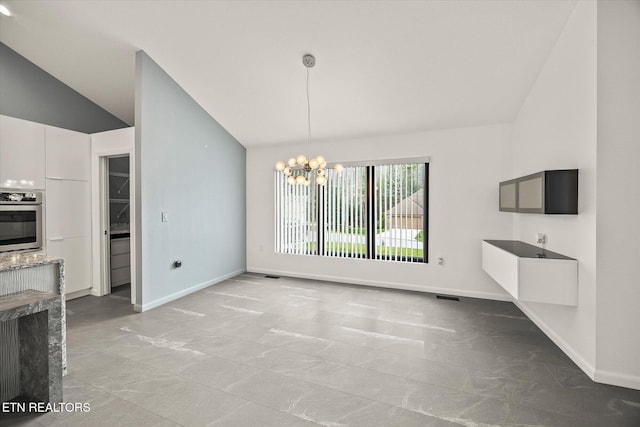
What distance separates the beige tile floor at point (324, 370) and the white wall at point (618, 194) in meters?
0.28

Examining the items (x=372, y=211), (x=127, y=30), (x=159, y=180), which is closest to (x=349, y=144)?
(x=372, y=211)

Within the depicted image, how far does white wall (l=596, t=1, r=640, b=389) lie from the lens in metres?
2.18

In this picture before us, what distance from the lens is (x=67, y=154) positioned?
4.09 meters

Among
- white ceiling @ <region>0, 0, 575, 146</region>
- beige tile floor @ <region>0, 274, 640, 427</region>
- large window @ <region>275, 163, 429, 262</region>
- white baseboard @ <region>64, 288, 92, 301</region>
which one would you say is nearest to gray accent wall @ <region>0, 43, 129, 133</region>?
white ceiling @ <region>0, 0, 575, 146</region>

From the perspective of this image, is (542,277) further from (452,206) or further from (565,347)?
(452,206)

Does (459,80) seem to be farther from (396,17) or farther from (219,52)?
(219,52)

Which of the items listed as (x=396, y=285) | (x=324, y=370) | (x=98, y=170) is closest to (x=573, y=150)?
(x=324, y=370)

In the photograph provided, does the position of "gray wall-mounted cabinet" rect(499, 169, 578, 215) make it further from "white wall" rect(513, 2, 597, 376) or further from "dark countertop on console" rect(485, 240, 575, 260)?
Result: "dark countertop on console" rect(485, 240, 575, 260)

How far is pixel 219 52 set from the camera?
3627 mm

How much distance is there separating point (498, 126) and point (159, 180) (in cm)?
478

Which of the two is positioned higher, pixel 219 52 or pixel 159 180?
pixel 219 52

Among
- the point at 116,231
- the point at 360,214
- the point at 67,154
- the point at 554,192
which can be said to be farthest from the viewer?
the point at 360,214

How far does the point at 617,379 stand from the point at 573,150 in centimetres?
184

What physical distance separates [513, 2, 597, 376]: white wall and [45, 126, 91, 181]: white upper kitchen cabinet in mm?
5845
